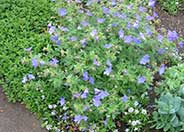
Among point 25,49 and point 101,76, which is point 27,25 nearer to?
point 25,49

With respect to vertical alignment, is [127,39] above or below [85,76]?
above

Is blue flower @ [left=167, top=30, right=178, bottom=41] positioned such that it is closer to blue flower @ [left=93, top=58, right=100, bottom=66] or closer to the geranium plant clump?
the geranium plant clump

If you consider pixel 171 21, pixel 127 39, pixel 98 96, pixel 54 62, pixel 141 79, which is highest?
pixel 171 21

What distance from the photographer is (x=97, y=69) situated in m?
3.29

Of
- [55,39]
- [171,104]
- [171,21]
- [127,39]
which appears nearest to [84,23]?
[55,39]

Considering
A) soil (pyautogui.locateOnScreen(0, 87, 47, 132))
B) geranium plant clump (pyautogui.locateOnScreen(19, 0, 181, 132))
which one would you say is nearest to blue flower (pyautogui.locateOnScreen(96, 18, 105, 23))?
geranium plant clump (pyautogui.locateOnScreen(19, 0, 181, 132))

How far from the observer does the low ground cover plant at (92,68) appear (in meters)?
3.24

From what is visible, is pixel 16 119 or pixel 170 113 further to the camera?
pixel 16 119

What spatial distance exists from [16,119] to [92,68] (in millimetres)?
820

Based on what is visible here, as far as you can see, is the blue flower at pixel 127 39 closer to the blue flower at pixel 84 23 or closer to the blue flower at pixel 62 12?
the blue flower at pixel 84 23

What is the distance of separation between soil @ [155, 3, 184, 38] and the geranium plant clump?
1.00 meters

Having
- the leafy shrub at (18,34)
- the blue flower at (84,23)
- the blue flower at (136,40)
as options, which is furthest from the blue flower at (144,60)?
the leafy shrub at (18,34)

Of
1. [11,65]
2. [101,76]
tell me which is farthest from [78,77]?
[11,65]

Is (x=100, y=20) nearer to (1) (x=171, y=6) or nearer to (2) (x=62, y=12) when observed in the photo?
(2) (x=62, y=12)
